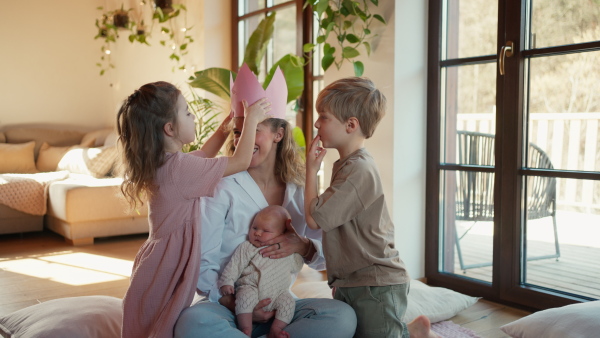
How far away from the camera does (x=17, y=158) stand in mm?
5828

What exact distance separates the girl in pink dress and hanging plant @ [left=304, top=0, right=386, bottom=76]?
1.50 m

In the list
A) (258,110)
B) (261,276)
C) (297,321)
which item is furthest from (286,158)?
(297,321)

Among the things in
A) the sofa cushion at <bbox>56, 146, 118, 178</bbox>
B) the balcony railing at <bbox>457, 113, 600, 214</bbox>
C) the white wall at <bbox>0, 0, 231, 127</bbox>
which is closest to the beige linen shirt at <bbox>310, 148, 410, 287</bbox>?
the balcony railing at <bbox>457, 113, 600, 214</bbox>

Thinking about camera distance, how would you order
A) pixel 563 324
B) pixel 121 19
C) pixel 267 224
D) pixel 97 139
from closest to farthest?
pixel 267 224 < pixel 563 324 < pixel 121 19 < pixel 97 139

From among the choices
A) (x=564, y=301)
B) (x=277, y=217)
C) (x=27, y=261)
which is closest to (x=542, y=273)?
(x=564, y=301)

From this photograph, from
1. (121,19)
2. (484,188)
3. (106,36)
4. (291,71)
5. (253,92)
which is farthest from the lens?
(106,36)

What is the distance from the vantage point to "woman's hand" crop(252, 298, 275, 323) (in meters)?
1.70

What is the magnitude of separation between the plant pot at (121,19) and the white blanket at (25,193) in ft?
5.85

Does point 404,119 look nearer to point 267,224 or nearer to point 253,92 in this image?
point 253,92

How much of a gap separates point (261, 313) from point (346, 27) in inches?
74.1

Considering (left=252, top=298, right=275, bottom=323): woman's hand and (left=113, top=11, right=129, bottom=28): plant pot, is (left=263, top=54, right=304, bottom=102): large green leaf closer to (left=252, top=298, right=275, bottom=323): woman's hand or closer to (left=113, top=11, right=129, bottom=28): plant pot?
(left=252, top=298, right=275, bottom=323): woman's hand

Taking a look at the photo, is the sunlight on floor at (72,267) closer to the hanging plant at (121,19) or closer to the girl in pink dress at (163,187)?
the girl in pink dress at (163,187)

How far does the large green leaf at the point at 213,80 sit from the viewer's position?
12.4 feet

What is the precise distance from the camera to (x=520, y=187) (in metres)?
2.84
